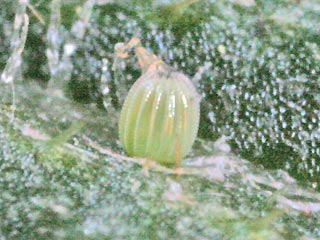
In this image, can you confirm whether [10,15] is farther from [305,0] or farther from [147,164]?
[305,0]

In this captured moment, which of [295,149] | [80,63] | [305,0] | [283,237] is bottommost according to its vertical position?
[283,237]

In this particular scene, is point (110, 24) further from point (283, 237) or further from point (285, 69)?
point (283, 237)

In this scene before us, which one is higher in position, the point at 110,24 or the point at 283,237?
the point at 110,24

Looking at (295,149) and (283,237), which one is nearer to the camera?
(283,237)

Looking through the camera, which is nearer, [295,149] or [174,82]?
[174,82]

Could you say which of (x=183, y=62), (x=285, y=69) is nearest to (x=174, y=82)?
(x=183, y=62)

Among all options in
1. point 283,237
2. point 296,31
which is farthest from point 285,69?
point 283,237
